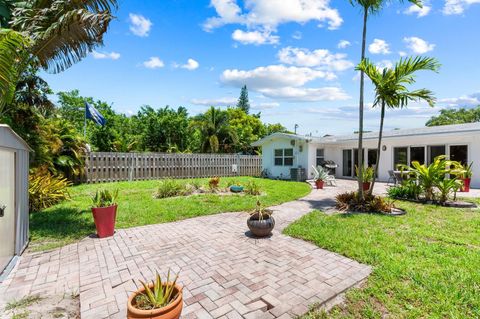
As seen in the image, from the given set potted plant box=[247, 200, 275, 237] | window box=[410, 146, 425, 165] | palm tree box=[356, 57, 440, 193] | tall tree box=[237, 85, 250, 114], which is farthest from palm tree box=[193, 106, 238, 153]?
tall tree box=[237, 85, 250, 114]

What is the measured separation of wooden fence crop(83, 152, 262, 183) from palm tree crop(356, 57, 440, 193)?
1262 cm

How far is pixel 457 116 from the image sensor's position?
4056 cm

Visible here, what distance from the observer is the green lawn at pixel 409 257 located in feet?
8.96

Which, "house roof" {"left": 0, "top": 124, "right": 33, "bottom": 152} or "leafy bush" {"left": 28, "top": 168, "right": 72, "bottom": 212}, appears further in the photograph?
"leafy bush" {"left": 28, "top": 168, "right": 72, "bottom": 212}

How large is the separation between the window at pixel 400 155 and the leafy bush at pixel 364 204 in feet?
28.9

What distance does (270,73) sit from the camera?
23453 millimetres

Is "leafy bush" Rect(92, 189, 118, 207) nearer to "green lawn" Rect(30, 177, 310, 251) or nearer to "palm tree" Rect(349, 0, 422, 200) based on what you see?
"green lawn" Rect(30, 177, 310, 251)

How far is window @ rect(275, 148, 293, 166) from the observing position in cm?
1780

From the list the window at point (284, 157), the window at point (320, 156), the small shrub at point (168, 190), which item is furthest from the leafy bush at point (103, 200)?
the window at point (320, 156)

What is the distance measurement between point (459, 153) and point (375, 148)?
4187mm

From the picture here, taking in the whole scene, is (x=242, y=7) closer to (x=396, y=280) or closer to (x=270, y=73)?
(x=396, y=280)

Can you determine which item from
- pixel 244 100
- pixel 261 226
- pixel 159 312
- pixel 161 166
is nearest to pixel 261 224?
pixel 261 226

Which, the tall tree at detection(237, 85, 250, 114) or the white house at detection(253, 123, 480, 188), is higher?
the tall tree at detection(237, 85, 250, 114)

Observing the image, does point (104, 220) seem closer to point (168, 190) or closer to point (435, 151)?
point (168, 190)
